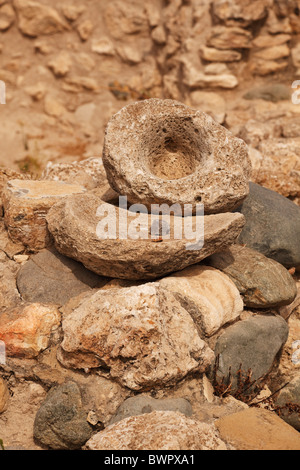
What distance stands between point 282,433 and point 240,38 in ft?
19.9

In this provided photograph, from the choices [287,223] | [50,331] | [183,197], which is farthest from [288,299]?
[50,331]

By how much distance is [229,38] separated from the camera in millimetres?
7047

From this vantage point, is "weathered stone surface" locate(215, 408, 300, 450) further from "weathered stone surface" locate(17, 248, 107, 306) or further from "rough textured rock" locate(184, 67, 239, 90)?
"rough textured rock" locate(184, 67, 239, 90)

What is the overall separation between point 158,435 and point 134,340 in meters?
0.56

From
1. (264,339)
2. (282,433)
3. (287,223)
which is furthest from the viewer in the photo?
(287,223)

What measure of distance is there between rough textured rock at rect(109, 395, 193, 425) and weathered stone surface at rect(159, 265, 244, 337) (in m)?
0.54

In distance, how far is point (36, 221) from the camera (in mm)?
3570

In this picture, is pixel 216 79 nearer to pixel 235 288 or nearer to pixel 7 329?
pixel 235 288

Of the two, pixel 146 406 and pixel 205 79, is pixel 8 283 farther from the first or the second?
pixel 205 79

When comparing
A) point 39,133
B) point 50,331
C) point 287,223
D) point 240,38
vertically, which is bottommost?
point 39,133

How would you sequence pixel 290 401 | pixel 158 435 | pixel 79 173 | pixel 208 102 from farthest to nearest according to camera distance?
1. pixel 208 102
2. pixel 79 173
3. pixel 290 401
4. pixel 158 435

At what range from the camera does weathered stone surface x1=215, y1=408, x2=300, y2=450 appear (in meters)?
2.43

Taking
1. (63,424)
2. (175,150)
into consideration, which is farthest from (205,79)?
(63,424)

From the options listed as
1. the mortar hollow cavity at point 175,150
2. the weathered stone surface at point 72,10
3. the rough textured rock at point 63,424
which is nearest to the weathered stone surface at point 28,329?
the rough textured rock at point 63,424
